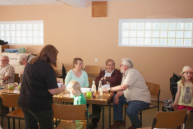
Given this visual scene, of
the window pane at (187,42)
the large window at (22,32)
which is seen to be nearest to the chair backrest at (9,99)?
the large window at (22,32)

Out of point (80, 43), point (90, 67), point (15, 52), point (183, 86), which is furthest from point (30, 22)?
point (183, 86)

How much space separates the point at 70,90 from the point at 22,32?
4.86 meters

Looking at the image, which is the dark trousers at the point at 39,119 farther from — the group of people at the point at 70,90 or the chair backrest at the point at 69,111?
the chair backrest at the point at 69,111

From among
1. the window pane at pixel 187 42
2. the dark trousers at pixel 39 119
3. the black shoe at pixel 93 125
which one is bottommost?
the black shoe at pixel 93 125

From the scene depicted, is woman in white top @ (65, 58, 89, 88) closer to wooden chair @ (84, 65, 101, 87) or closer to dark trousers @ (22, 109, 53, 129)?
dark trousers @ (22, 109, 53, 129)

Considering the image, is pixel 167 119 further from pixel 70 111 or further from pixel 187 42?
pixel 187 42

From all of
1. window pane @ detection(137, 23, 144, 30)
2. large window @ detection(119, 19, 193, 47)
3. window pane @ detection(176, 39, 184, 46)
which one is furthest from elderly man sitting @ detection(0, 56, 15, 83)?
window pane @ detection(176, 39, 184, 46)

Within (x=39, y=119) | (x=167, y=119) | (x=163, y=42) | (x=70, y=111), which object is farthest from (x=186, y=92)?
(x=163, y=42)

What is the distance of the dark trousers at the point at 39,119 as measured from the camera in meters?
2.44

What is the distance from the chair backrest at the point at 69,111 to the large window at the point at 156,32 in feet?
12.9

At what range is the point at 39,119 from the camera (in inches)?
96.7

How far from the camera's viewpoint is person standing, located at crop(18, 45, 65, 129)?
93.7 inches

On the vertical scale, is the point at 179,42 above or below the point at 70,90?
above

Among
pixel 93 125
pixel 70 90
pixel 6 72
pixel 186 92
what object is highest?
pixel 6 72
